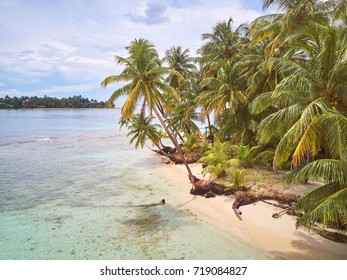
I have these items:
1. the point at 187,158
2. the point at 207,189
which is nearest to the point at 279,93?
the point at 207,189

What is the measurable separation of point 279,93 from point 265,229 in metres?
5.14

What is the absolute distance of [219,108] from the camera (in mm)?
Result: 19203

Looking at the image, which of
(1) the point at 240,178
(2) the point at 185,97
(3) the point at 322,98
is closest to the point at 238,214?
(1) the point at 240,178

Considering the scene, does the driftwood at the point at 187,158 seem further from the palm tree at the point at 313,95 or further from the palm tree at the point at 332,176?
the palm tree at the point at 332,176

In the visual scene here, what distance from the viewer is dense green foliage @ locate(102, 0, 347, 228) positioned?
669 centimetres

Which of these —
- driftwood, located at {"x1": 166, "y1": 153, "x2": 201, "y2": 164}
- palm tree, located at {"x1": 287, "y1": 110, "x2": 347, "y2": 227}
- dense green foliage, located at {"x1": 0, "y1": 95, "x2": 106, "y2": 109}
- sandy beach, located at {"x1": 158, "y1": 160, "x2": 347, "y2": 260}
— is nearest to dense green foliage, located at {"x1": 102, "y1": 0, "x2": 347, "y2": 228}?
palm tree, located at {"x1": 287, "y1": 110, "x2": 347, "y2": 227}

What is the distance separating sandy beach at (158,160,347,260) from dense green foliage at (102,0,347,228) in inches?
40.1

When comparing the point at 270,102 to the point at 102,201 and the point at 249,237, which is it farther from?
the point at 102,201

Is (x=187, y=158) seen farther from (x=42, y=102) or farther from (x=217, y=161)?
(x=42, y=102)

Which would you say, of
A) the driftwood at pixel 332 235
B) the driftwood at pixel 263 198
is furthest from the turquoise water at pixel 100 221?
the driftwood at pixel 332 235

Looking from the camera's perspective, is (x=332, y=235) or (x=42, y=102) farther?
(x=42, y=102)

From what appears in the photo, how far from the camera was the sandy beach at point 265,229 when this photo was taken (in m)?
7.99

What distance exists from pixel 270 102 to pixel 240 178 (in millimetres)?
4969

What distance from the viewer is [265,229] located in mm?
9711
